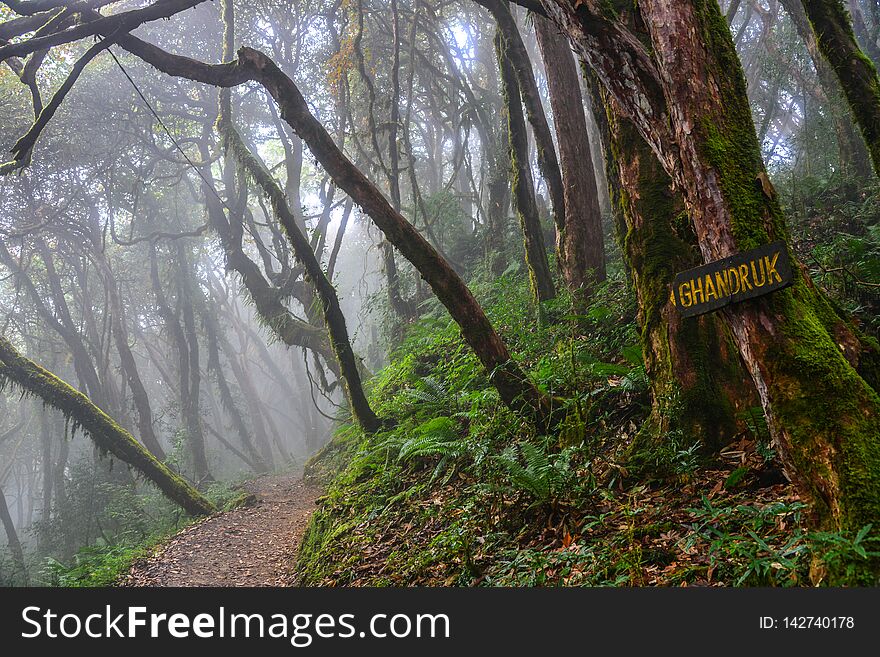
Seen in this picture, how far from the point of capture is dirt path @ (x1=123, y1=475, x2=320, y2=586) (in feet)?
26.4

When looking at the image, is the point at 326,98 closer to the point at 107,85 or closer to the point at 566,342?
the point at 107,85

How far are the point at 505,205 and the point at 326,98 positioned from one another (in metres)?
11.9

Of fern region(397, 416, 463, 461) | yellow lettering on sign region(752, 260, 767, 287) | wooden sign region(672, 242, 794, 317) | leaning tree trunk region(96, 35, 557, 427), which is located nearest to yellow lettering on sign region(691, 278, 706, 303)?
wooden sign region(672, 242, 794, 317)

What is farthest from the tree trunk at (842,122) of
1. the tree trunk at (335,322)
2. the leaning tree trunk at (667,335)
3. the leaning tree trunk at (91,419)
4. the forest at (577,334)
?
the leaning tree trunk at (91,419)

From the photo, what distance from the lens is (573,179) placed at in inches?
348

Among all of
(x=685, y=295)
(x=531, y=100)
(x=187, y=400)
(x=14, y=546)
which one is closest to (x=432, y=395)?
(x=531, y=100)

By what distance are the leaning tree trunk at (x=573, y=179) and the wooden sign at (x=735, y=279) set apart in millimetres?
5373

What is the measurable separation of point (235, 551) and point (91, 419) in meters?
5.57

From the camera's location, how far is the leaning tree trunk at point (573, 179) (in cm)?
872

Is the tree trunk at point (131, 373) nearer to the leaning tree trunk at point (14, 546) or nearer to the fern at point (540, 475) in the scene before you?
the leaning tree trunk at point (14, 546)

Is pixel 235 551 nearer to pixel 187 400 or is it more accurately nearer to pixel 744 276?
pixel 744 276

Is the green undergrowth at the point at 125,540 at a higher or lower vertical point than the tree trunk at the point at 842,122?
lower

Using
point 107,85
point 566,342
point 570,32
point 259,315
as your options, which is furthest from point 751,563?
point 107,85

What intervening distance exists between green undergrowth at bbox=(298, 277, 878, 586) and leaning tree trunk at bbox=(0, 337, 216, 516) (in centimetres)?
589
